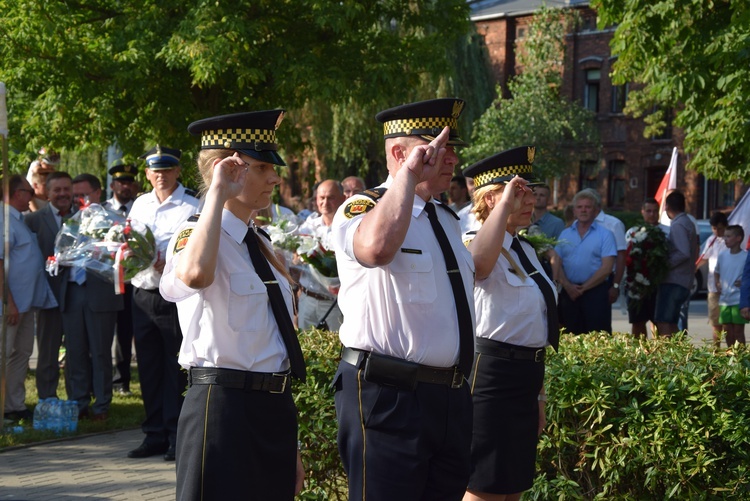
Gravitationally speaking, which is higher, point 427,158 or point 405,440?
point 427,158

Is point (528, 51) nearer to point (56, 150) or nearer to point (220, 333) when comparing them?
point (56, 150)

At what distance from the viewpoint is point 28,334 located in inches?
394

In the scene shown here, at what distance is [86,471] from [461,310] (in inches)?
179

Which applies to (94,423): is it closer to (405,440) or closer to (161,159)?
(161,159)

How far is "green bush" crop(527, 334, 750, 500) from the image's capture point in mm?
5238

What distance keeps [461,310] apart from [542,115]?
3740cm

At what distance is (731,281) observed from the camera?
1409 centimetres

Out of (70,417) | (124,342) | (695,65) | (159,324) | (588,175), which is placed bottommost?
(70,417)

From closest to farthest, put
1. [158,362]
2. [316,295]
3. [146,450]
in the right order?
[146,450] < [158,362] < [316,295]

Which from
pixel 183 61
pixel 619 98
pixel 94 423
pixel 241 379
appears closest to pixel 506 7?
pixel 619 98

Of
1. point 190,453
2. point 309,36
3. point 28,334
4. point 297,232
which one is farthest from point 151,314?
point 309,36

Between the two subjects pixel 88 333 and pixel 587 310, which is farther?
pixel 587 310

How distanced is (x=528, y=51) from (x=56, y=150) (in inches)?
1322

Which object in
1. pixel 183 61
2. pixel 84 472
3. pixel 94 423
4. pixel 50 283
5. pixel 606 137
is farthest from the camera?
pixel 606 137
